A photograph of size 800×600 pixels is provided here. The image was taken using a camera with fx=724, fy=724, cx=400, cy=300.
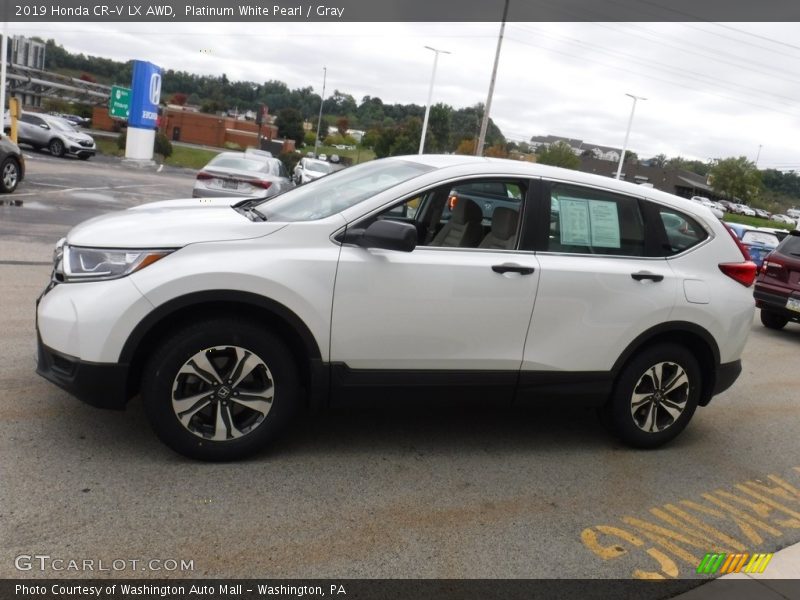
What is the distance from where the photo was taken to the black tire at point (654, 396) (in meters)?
4.84

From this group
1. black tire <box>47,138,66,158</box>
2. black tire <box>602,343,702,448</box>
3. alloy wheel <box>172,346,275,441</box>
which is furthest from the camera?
black tire <box>47,138,66,158</box>

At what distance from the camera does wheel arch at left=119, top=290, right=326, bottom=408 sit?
3.70m

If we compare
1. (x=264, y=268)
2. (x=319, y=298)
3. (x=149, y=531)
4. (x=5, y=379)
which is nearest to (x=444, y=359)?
(x=319, y=298)

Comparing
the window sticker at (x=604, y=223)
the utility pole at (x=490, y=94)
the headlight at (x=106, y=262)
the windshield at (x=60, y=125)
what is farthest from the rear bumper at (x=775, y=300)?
the windshield at (x=60, y=125)

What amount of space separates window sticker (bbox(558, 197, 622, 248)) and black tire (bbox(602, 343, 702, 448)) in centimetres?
82

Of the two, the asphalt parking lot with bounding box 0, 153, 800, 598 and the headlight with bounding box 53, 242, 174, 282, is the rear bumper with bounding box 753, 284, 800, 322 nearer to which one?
the asphalt parking lot with bounding box 0, 153, 800, 598

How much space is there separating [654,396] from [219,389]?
293 cm

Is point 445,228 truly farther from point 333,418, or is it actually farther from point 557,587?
point 557,587

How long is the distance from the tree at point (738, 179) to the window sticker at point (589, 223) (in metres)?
96.6

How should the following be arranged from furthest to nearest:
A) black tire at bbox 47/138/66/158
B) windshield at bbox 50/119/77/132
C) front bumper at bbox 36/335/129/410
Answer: windshield at bbox 50/119/77/132 < black tire at bbox 47/138/66/158 < front bumper at bbox 36/335/129/410

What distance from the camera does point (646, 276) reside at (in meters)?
4.71

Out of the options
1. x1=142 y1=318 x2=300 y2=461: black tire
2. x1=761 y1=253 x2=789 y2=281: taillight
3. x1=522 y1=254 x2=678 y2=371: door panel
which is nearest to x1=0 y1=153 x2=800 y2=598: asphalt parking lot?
x1=142 y1=318 x2=300 y2=461: black tire

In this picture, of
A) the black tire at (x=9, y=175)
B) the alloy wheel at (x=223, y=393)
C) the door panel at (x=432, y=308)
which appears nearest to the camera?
the alloy wheel at (x=223, y=393)

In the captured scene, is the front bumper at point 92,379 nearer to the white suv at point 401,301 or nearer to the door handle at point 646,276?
the white suv at point 401,301
